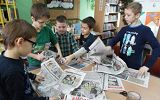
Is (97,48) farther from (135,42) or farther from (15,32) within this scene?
(15,32)

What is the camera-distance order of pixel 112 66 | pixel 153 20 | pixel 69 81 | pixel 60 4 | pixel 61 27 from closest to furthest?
1. pixel 69 81
2. pixel 112 66
3. pixel 61 27
4. pixel 153 20
5. pixel 60 4

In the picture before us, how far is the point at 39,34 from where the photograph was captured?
1548 mm

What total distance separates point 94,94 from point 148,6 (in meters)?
2.43

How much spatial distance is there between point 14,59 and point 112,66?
0.86m

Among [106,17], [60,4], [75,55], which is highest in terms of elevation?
[60,4]

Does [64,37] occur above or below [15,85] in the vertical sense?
above

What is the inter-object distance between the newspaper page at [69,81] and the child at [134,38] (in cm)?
61

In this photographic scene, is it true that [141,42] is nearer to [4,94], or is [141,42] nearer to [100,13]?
[4,94]

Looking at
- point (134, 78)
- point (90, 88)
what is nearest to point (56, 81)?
point (90, 88)

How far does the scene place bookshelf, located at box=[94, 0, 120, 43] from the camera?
423cm

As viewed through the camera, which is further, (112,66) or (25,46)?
(112,66)

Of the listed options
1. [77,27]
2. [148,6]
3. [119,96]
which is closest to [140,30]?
[119,96]

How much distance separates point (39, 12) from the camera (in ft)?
4.62

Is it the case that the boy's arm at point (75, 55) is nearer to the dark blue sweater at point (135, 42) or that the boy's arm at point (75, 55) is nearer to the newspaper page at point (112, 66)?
the newspaper page at point (112, 66)
